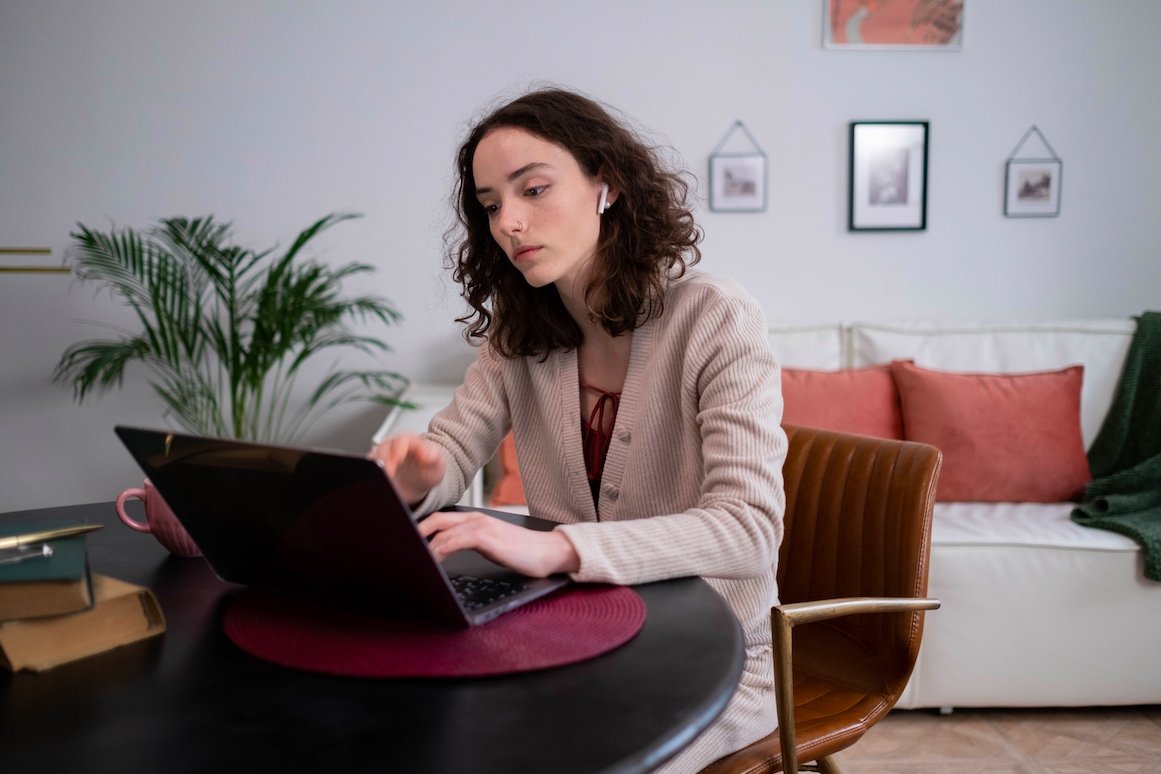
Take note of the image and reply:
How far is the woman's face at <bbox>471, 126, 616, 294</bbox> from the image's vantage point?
4.41ft

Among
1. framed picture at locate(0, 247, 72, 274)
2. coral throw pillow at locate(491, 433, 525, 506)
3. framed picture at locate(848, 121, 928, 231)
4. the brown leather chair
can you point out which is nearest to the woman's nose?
the brown leather chair

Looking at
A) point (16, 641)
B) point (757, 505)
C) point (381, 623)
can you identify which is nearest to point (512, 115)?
point (757, 505)

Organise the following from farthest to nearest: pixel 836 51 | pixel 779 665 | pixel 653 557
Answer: pixel 836 51 → pixel 779 665 → pixel 653 557

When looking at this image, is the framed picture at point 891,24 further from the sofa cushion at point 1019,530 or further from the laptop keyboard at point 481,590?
the laptop keyboard at point 481,590

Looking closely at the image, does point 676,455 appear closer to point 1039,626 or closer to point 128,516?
point 128,516

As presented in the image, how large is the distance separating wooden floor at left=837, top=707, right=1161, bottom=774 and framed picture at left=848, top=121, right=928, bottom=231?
178 centimetres

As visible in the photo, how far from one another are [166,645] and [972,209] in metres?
3.42

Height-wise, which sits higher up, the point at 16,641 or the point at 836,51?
the point at 836,51

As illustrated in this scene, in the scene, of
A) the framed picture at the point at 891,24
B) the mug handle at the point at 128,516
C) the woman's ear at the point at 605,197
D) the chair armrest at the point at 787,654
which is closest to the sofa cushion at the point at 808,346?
the framed picture at the point at 891,24

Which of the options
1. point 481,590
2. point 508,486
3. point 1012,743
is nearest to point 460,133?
point 508,486

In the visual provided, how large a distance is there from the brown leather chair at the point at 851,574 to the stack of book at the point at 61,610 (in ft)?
2.37

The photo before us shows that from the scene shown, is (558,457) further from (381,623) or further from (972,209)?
(972,209)

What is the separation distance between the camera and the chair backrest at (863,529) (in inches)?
54.6

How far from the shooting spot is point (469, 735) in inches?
25.5
